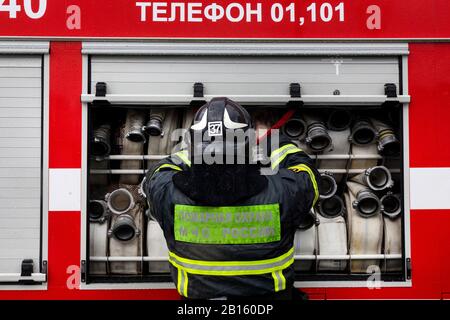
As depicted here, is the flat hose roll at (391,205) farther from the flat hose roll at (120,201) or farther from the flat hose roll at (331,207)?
the flat hose roll at (120,201)

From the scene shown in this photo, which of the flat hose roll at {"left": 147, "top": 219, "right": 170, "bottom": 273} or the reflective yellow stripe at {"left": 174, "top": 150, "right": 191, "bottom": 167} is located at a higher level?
the reflective yellow stripe at {"left": 174, "top": 150, "right": 191, "bottom": 167}

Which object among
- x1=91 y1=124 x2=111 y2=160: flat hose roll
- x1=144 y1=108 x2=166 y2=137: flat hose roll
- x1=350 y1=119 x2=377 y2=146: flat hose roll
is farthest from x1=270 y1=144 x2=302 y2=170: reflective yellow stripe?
x1=91 y1=124 x2=111 y2=160: flat hose roll

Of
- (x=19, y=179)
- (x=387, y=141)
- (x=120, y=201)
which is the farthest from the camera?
(x=120, y=201)

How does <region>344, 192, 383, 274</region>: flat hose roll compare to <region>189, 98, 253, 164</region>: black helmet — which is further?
<region>344, 192, 383, 274</region>: flat hose roll

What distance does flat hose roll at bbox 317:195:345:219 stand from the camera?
9.32ft

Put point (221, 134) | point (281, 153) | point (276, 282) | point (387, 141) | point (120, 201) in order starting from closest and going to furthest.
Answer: point (221, 134) < point (276, 282) < point (281, 153) < point (387, 141) < point (120, 201)

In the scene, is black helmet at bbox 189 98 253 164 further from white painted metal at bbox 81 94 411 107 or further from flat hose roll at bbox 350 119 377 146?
flat hose roll at bbox 350 119 377 146

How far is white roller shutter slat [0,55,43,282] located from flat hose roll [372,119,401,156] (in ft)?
6.26

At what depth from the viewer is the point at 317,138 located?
275 centimetres

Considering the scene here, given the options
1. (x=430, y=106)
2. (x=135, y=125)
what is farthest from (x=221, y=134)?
(x=430, y=106)

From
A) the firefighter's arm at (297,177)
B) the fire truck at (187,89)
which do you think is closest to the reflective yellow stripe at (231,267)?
the firefighter's arm at (297,177)

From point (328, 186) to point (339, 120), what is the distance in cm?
40

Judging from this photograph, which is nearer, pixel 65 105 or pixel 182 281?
pixel 182 281

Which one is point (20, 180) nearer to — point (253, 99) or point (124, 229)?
point (124, 229)
